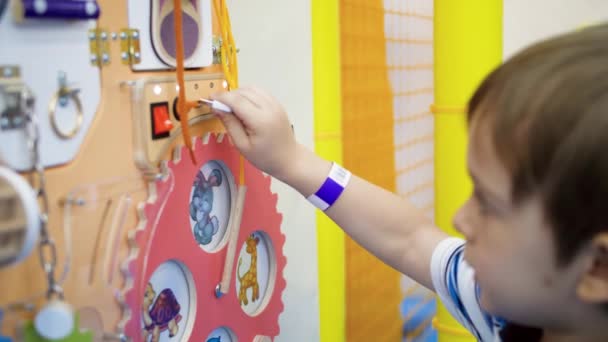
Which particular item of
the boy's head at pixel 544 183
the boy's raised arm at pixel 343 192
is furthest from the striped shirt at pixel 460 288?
the boy's head at pixel 544 183

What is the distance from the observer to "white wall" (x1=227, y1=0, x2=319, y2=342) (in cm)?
72

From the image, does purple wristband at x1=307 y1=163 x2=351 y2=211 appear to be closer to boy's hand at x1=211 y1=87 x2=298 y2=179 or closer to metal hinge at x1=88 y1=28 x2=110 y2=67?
boy's hand at x1=211 y1=87 x2=298 y2=179

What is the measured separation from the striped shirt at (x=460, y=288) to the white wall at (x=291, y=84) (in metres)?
0.18

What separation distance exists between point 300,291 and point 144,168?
35 centimetres

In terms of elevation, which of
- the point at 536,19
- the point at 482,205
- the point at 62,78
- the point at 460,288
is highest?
the point at 536,19

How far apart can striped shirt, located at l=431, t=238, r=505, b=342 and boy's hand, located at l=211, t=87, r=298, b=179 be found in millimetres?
197

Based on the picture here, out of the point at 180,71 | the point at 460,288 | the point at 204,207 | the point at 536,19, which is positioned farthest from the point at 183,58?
the point at 536,19

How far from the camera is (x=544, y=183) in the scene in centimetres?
43

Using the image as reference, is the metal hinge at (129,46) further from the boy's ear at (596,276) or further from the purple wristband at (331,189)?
the boy's ear at (596,276)

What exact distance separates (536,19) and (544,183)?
1.50 meters

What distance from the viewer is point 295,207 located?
2.52 feet

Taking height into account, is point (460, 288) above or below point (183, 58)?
below

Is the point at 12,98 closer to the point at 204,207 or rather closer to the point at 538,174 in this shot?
the point at 204,207

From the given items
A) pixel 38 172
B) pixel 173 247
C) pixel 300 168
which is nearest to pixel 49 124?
pixel 38 172
